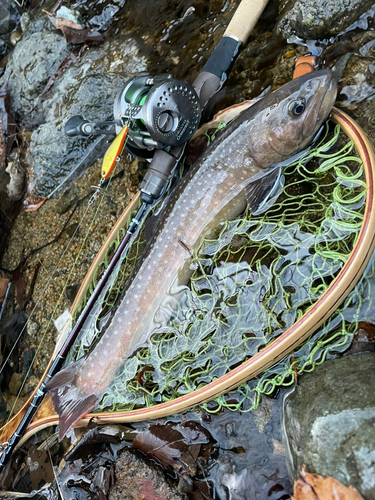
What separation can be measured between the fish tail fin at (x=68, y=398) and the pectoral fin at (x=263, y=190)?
1.79m

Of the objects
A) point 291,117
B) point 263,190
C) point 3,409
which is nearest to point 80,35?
point 291,117

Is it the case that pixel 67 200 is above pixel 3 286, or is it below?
above

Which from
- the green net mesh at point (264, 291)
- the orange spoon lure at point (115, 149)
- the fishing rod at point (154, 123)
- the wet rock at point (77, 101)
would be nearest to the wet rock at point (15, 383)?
the fishing rod at point (154, 123)

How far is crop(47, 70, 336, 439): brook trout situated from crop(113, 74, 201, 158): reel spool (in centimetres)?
32

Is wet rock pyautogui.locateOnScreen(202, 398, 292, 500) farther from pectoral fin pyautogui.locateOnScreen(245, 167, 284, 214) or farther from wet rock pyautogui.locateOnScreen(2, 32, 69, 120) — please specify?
wet rock pyautogui.locateOnScreen(2, 32, 69, 120)

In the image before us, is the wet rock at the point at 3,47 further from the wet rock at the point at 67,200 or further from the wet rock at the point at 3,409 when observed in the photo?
the wet rock at the point at 3,409

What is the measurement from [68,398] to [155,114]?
2.20 metres

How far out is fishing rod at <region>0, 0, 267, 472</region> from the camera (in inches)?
110

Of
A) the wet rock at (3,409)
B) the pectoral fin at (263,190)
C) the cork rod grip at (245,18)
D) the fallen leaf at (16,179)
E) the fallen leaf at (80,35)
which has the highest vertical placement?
the fallen leaf at (80,35)

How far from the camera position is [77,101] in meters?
4.36

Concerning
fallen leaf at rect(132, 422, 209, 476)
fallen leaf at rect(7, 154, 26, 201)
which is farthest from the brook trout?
fallen leaf at rect(7, 154, 26, 201)

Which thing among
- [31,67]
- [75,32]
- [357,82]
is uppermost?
[75,32]

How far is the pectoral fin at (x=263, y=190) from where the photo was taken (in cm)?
295

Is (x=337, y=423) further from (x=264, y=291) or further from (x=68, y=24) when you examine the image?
(x=68, y=24)
